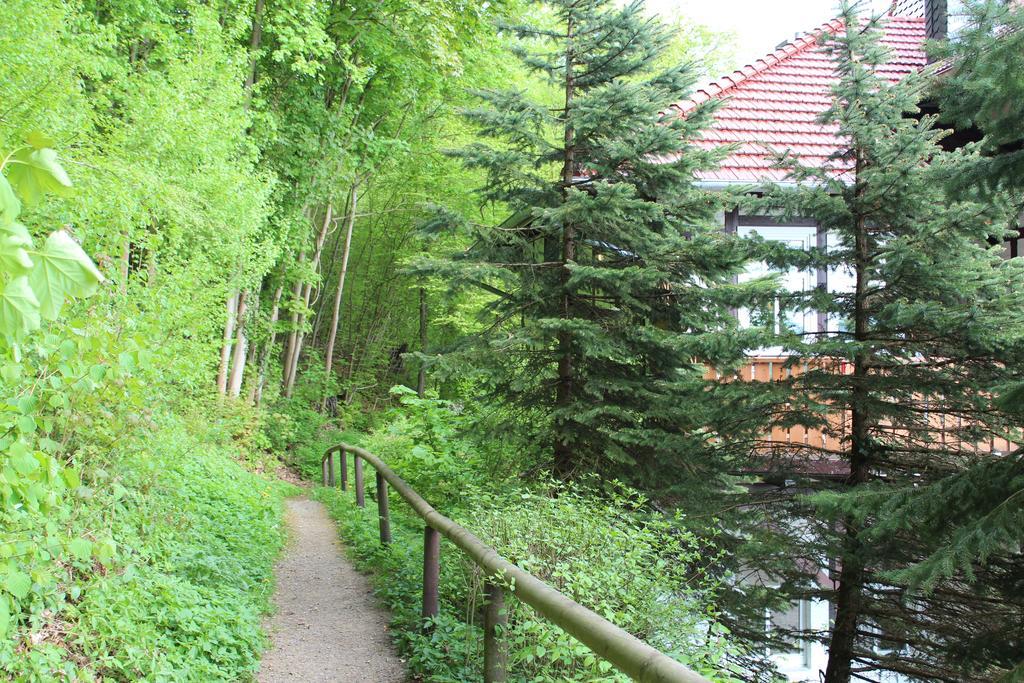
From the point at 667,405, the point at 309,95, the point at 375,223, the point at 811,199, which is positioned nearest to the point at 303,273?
the point at 309,95

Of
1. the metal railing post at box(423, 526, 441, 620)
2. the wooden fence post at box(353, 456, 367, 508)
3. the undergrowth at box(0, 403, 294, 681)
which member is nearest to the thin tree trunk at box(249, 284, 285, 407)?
the wooden fence post at box(353, 456, 367, 508)

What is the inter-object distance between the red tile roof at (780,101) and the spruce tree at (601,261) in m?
2.07

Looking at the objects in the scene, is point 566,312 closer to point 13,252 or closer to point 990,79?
point 990,79

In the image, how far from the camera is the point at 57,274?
138 cm

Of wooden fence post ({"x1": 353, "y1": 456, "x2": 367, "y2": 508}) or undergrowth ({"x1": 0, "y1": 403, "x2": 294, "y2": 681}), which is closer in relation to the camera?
undergrowth ({"x1": 0, "y1": 403, "x2": 294, "y2": 681})

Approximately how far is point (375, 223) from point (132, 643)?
21.1 m

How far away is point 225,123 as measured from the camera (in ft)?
32.3

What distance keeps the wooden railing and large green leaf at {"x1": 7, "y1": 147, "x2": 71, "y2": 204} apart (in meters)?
1.83

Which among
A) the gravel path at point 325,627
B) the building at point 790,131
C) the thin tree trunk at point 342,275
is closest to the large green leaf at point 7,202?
the gravel path at point 325,627

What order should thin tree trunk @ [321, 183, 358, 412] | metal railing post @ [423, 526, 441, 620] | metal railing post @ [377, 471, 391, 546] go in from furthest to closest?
thin tree trunk @ [321, 183, 358, 412] < metal railing post @ [377, 471, 391, 546] < metal railing post @ [423, 526, 441, 620]

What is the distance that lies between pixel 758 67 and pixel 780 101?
837 mm

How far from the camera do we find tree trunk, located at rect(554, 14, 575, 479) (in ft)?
26.1

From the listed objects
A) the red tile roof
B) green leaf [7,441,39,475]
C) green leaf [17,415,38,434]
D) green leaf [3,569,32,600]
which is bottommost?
green leaf [3,569,32,600]

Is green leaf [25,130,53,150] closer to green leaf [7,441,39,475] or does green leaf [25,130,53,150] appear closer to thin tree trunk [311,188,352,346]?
green leaf [7,441,39,475]
